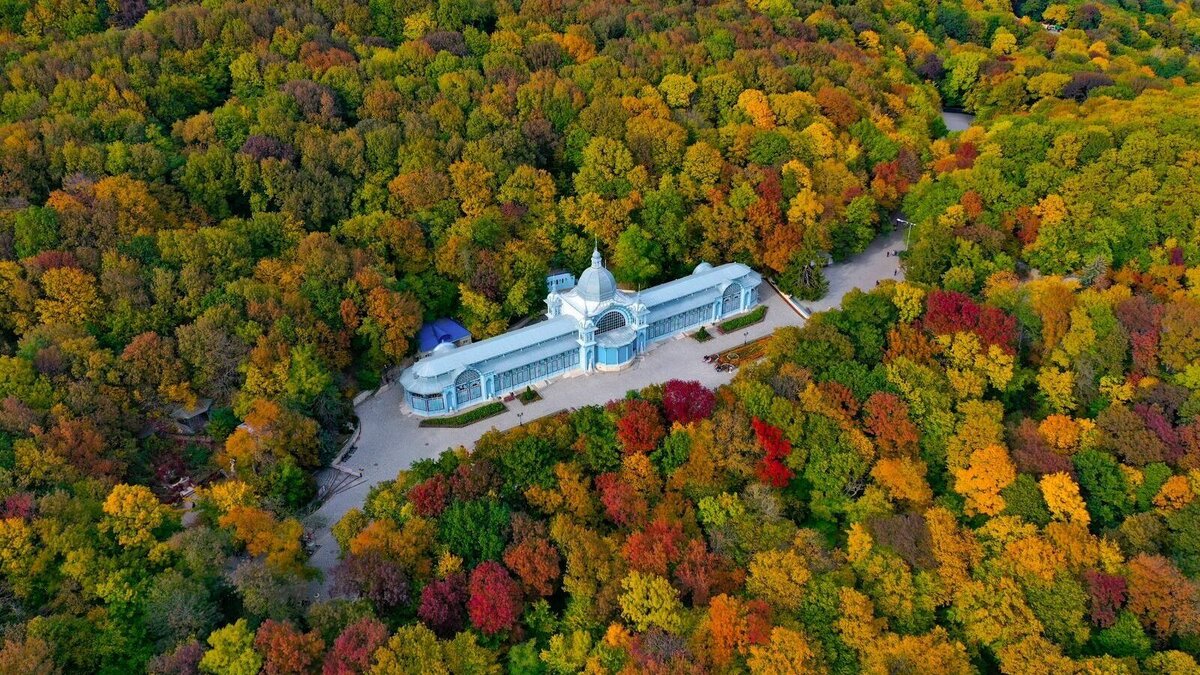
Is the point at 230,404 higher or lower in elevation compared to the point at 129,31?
lower

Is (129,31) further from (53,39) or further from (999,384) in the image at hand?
(999,384)

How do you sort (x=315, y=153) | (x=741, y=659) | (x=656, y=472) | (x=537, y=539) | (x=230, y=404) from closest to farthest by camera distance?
(x=741, y=659), (x=537, y=539), (x=656, y=472), (x=230, y=404), (x=315, y=153)

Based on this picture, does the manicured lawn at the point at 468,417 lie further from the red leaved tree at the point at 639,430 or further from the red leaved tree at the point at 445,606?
the red leaved tree at the point at 445,606

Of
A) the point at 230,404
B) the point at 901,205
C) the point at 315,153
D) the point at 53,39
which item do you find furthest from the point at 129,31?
the point at 901,205

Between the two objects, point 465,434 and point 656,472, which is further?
point 465,434

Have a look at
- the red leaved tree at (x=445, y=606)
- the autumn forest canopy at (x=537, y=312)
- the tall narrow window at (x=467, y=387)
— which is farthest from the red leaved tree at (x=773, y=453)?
the tall narrow window at (x=467, y=387)

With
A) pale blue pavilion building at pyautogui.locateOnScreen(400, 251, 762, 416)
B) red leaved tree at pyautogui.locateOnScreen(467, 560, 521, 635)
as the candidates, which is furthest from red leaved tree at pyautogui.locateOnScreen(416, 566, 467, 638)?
pale blue pavilion building at pyautogui.locateOnScreen(400, 251, 762, 416)
